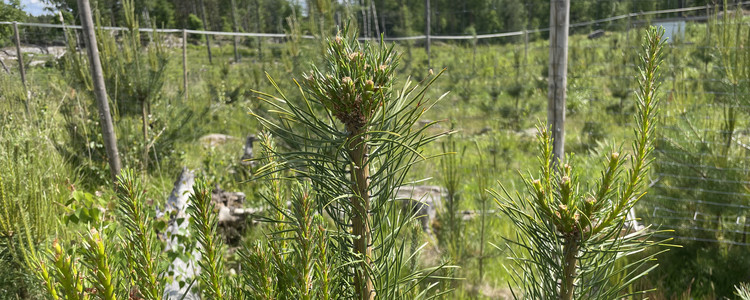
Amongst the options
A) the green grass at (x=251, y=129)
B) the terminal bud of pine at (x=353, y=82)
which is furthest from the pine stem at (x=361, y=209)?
the green grass at (x=251, y=129)

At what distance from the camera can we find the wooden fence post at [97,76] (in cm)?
298

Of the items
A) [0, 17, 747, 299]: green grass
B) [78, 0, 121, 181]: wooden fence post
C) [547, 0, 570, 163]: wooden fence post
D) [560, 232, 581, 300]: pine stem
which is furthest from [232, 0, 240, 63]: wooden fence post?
[560, 232, 581, 300]: pine stem

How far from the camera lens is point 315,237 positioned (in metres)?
0.73

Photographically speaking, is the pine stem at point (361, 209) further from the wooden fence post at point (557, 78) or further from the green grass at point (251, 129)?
the wooden fence post at point (557, 78)

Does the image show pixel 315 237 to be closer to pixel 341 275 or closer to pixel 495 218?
pixel 341 275

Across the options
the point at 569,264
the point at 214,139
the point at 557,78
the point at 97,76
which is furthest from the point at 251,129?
the point at 569,264

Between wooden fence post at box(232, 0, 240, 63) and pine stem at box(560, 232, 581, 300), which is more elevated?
wooden fence post at box(232, 0, 240, 63)

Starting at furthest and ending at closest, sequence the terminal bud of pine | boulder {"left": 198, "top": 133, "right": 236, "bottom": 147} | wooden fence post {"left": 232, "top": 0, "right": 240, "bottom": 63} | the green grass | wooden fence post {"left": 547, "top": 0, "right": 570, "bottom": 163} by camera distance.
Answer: wooden fence post {"left": 232, "top": 0, "right": 240, "bottom": 63}
boulder {"left": 198, "top": 133, "right": 236, "bottom": 147}
wooden fence post {"left": 547, "top": 0, "right": 570, "bottom": 163}
the green grass
the terminal bud of pine

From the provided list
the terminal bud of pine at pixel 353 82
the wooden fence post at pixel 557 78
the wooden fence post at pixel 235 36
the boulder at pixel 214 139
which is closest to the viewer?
the terminal bud of pine at pixel 353 82

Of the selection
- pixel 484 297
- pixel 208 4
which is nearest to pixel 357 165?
pixel 484 297

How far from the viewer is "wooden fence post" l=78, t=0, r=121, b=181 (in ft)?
9.79

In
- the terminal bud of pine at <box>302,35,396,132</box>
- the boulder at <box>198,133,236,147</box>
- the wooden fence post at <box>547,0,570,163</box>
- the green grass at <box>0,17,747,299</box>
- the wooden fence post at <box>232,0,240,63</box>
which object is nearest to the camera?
the terminal bud of pine at <box>302,35,396,132</box>

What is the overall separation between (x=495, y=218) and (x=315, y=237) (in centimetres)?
301

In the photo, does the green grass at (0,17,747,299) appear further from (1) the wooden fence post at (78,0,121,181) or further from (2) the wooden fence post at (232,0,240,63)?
(2) the wooden fence post at (232,0,240,63)
